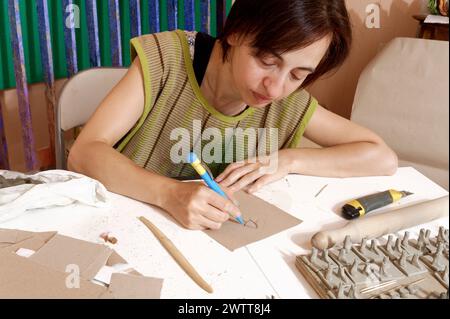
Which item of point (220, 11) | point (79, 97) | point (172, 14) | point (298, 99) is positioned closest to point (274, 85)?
point (298, 99)

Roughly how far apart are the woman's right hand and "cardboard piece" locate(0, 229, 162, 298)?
0.10 meters

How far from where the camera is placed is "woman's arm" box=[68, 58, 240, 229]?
1.71ft

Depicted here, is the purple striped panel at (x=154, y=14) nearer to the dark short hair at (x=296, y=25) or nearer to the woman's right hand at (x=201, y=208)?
the dark short hair at (x=296, y=25)

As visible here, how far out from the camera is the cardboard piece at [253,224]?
0.50 m

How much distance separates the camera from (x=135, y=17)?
1.61m

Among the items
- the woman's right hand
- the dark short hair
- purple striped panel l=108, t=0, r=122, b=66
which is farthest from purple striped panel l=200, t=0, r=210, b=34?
the woman's right hand

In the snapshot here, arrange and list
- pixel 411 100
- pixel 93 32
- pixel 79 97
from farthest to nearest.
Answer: pixel 93 32 → pixel 79 97 → pixel 411 100

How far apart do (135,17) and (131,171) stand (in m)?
1.14

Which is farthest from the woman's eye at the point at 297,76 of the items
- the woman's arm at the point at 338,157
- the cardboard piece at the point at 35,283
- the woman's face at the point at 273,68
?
the cardboard piece at the point at 35,283

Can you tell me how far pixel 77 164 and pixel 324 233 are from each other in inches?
14.8

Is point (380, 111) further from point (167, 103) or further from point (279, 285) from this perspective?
point (167, 103)

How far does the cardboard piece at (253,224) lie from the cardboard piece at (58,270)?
10cm
